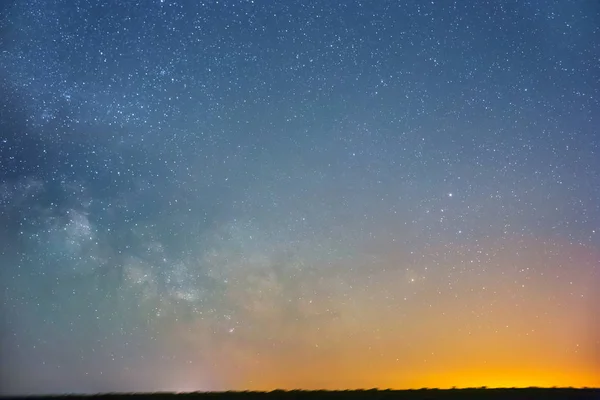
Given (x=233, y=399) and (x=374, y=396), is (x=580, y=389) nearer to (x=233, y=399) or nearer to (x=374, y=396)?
(x=374, y=396)

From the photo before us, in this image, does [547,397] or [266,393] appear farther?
[266,393]

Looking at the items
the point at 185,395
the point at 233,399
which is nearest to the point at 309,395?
the point at 233,399

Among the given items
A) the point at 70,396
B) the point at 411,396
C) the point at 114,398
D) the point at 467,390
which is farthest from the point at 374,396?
the point at 70,396

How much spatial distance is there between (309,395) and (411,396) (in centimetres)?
262

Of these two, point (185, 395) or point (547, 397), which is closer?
point (547, 397)

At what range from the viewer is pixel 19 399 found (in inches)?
641

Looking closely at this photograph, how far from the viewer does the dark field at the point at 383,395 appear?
1538 centimetres

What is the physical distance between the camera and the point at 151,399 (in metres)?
15.9

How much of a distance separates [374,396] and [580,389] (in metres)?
5.44

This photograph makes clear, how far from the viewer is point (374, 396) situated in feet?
52.4

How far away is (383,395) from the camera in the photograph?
15.9m

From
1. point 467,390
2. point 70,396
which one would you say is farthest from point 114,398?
point 467,390

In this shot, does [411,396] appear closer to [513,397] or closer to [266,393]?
[513,397]

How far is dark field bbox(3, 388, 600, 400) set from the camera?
1538 cm
